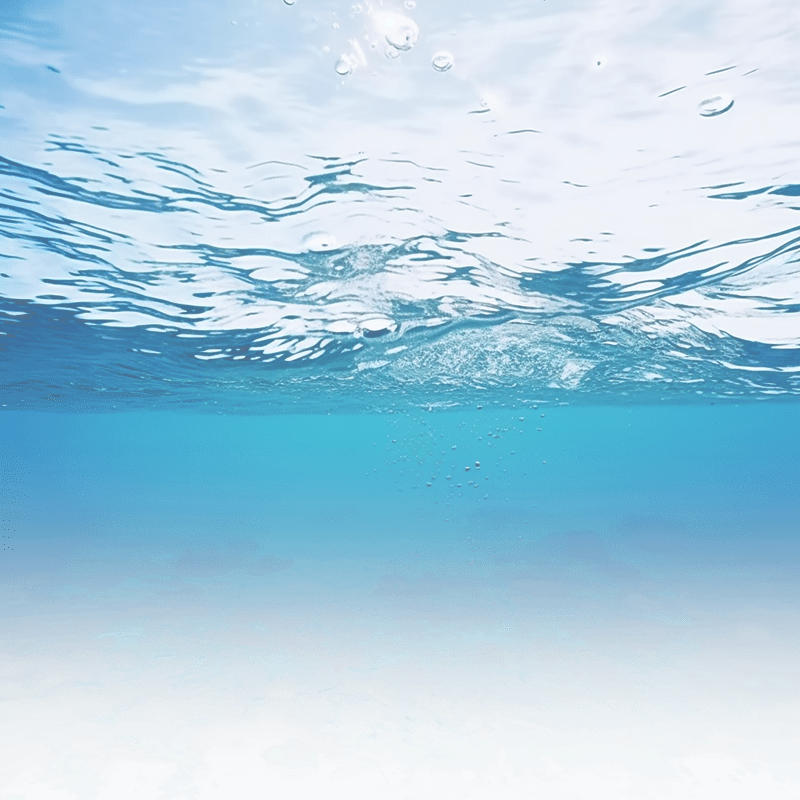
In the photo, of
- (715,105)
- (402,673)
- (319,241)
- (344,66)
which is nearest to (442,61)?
(344,66)

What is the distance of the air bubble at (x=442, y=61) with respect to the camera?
5.82 meters

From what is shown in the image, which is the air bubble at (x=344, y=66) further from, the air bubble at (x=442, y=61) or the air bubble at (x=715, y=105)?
the air bubble at (x=715, y=105)

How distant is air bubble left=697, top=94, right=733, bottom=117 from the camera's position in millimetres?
6336

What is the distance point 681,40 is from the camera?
561 cm

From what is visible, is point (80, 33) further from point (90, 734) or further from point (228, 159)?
point (90, 734)

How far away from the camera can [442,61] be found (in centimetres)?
590

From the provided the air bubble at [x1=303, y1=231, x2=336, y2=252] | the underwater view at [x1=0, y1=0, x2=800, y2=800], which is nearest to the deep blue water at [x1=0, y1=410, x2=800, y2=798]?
the underwater view at [x1=0, y1=0, x2=800, y2=800]

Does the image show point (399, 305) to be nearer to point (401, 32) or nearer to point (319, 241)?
point (319, 241)

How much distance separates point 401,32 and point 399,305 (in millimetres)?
8683

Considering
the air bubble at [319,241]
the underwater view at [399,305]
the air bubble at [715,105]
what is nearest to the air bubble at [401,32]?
the underwater view at [399,305]

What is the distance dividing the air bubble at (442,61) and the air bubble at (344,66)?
Answer: 962 mm

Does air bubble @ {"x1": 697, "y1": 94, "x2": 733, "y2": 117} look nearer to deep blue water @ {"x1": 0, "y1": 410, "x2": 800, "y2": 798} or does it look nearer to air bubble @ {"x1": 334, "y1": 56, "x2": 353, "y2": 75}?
air bubble @ {"x1": 334, "y1": 56, "x2": 353, "y2": 75}

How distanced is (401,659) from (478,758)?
6.34 meters

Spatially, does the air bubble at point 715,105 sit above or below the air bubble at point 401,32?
below
